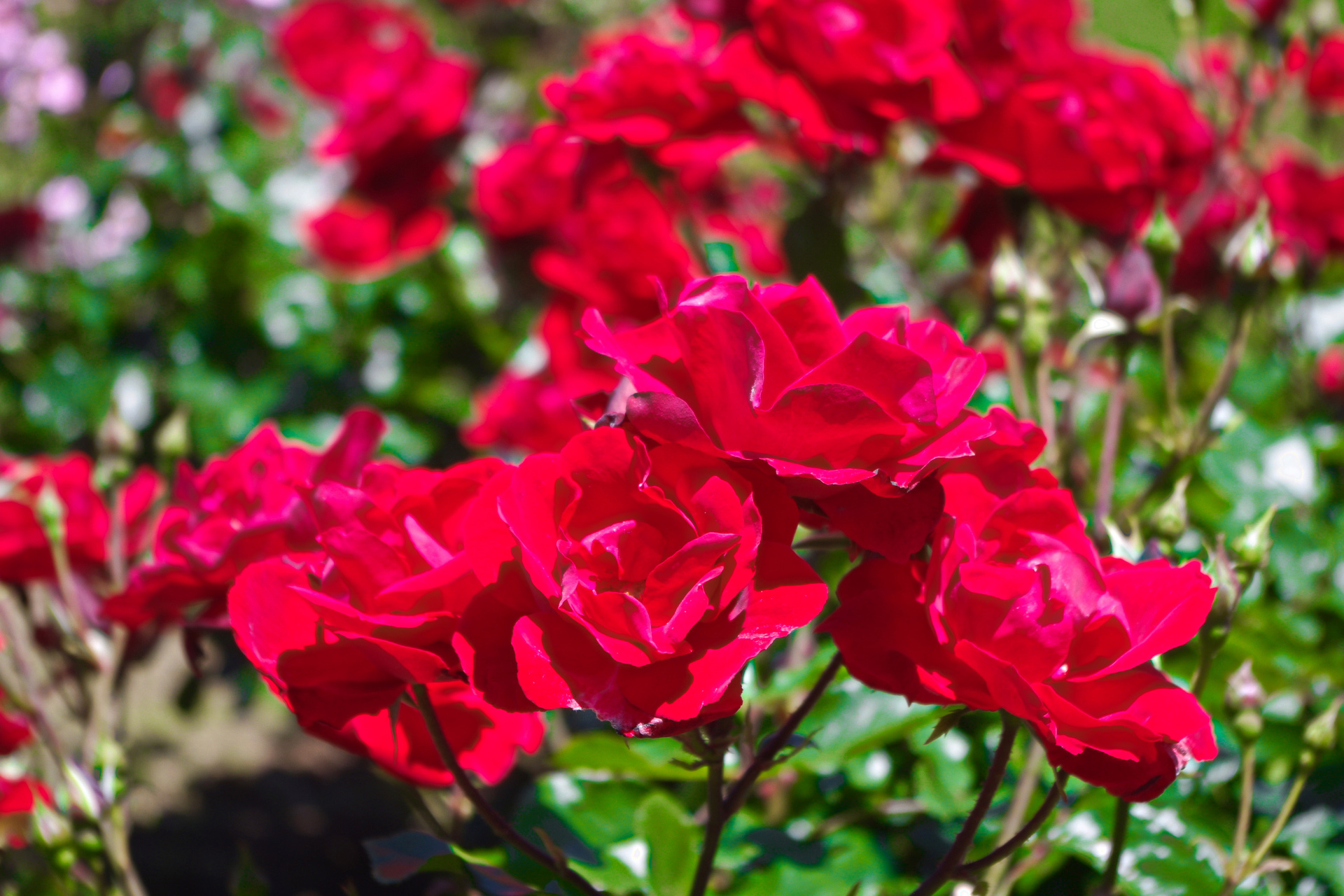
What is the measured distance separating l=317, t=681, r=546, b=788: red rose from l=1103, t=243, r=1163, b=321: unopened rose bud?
56cm

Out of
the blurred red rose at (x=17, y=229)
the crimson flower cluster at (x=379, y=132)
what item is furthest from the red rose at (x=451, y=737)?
the blurred red rose at (x=17, y=229)

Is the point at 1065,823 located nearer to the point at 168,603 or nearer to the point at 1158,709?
the point at 1158,709

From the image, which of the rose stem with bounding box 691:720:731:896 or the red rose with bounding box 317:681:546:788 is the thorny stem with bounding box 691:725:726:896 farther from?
the red rose with bounding box 317:681:546:788

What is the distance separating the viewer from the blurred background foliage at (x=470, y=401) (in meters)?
0.84

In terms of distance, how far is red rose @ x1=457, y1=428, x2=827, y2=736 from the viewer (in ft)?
1.49

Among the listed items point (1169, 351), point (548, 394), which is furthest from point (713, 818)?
point (548, 394)

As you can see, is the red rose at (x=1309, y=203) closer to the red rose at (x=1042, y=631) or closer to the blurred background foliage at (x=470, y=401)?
the blurred background foliage at (x=470, y=401)

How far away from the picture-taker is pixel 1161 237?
2.79 ft

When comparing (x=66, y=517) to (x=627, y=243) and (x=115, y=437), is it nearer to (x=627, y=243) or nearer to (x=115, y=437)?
(x=115, y=437)

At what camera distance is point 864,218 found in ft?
4.95

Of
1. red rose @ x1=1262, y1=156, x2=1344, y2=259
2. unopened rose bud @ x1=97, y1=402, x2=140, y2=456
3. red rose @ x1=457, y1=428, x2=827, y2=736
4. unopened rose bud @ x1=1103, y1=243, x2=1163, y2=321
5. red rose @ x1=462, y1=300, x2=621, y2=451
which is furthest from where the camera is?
red rose @ x1=1262, y1=156, x2=1344, y2=259

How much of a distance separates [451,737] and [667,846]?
0.55 feet

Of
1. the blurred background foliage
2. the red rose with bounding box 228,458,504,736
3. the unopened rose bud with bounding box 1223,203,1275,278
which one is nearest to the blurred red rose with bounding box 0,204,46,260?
the blurred background foliage

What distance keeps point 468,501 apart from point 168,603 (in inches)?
13.2
